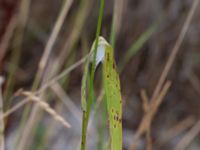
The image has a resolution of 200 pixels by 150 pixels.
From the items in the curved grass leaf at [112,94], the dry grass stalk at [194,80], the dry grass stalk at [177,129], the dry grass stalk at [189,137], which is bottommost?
the curved grass leaf at [112,94]

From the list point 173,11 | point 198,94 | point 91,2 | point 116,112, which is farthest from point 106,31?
point 116,112

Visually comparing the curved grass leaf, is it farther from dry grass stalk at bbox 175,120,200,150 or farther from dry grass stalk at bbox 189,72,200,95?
dry grass stalk at bbox 189,72,200,95

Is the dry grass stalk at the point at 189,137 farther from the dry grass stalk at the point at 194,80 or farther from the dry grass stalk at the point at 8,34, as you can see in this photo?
the dry grass stalk at the point at 8,34

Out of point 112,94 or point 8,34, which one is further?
point 8,34

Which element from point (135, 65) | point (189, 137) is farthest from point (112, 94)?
point (135, 65)

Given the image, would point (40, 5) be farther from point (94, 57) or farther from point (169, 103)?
point (94, 57)

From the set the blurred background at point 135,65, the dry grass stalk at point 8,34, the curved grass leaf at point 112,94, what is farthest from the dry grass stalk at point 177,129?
the curved grass leaf at point 112,94

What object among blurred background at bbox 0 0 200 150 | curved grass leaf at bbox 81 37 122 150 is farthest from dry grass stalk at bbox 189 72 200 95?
curved grass leaf at bbox 81 37 122 150

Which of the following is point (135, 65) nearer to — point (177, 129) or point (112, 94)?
point (177, 129)
